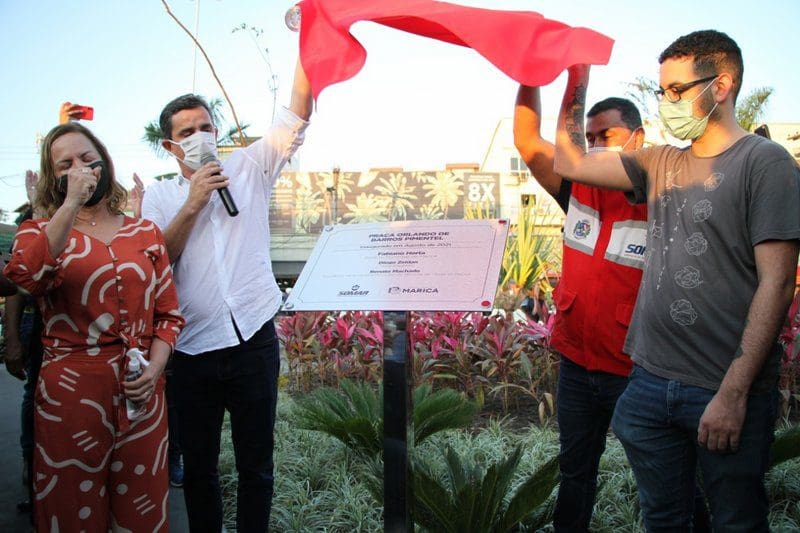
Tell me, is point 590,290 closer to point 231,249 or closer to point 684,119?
point 684,119

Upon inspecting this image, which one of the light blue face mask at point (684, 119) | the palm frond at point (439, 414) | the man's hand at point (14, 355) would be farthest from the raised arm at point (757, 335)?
the man's hand at point (14, 355)

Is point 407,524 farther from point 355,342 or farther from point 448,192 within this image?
point 448,192

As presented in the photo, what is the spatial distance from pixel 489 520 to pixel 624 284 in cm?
111

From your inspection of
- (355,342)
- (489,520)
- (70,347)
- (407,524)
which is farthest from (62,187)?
(355,342)

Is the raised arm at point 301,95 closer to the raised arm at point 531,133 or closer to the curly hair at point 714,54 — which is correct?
the raised arm at point 531,133

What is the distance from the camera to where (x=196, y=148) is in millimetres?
2633

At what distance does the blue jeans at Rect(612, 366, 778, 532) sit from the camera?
5.70 feet

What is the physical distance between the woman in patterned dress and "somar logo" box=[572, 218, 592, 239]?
161cm

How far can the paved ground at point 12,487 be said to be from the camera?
350cm

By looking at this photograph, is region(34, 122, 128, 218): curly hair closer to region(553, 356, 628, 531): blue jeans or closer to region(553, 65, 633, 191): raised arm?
region(553, 65, 633, 191): raised arm

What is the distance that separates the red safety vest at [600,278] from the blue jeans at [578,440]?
0.11 m

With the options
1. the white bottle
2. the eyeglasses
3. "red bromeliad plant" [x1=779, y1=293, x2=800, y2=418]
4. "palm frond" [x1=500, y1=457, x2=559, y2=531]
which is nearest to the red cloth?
the eyeglasses

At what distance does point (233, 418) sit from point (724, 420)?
1808 mm

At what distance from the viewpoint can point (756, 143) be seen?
179cm
